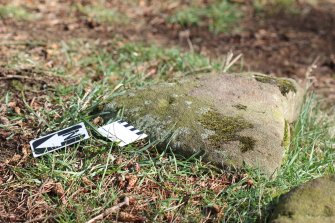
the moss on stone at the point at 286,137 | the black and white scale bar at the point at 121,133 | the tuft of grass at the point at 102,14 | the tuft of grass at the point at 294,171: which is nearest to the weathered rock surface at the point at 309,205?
the tuft of grass at the point at 294,171

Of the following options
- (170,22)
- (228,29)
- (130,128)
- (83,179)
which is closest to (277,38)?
(228,29)

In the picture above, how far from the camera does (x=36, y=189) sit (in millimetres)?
2906

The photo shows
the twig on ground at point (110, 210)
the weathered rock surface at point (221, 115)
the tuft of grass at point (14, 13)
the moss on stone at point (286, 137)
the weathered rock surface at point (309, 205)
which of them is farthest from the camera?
the tuft of grass at point (14, 13)

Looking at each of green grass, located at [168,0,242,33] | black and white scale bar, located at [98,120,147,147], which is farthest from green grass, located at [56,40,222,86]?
green grass, located at [168,0,242,33]

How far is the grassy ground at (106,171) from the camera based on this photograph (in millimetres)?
2791

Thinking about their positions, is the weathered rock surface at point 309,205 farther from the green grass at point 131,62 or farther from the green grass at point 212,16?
the green grass at point 212,16

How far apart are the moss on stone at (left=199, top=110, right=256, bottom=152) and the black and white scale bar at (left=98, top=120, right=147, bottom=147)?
0.36 m

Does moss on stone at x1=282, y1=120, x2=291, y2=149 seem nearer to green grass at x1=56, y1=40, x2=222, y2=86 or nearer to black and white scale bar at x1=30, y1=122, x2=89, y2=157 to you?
black and white scale bar at x1=30, y1=122, x2=89, y2=157

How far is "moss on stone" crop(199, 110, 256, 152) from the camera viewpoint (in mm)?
3102

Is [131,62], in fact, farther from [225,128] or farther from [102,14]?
[225,128]

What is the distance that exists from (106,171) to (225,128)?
2.26ft

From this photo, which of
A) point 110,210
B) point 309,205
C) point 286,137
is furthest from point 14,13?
point 309,205

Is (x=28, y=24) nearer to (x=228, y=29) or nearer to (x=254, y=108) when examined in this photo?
(x=228, y=29)

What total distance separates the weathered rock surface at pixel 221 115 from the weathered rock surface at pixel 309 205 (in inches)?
15.6
